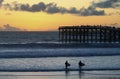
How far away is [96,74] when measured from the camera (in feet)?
87.8

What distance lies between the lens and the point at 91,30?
72.9m

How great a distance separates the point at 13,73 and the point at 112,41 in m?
48.8

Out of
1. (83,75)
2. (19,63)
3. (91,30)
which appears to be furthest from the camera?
(91,30)

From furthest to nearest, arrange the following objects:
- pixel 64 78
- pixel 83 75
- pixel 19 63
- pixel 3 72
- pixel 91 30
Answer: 1. pixel 91 30
2. pixel 19 63
3. pixel 3 72
4. pixel 83 75
5. pixel 64 78

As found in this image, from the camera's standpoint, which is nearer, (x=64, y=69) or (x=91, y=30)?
(x=64, y=69)

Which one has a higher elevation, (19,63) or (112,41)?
(19,63)

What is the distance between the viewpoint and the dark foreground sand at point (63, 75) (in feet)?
82.3

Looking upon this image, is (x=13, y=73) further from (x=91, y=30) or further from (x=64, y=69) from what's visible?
(x=91, y=30)

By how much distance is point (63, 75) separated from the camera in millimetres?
26250

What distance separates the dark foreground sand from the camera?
25.1 meters

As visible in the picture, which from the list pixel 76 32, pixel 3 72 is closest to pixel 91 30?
pixel 76 32

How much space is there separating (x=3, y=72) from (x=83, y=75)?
575 cm

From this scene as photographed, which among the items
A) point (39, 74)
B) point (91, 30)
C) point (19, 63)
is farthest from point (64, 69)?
point (91, 30)

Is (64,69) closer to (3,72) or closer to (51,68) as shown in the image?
(51,68)
